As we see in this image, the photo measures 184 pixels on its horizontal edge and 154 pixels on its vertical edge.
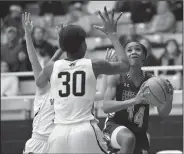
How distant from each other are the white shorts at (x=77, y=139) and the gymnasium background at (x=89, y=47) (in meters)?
4.60

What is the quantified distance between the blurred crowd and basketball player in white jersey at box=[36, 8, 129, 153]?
517cm

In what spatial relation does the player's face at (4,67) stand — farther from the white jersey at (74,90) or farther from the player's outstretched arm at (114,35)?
the player's outstretched arm at (114,35)

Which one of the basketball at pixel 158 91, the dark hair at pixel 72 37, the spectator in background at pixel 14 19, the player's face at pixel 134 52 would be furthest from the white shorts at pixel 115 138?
the spectator in background at pixel 14 19

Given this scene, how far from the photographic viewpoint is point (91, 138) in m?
4.10

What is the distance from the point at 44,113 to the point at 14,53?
493cm

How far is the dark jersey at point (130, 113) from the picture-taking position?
5.44 metres

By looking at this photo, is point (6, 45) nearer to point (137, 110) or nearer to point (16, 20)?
point (16, 20)

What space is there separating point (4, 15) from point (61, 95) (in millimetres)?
8931

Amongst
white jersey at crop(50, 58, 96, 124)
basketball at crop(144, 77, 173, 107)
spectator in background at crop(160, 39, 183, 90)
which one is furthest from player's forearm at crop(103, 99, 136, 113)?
spectator in background at crop(160, 39, 183, 90)

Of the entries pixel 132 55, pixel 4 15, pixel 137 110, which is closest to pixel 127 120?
pixel 137 110

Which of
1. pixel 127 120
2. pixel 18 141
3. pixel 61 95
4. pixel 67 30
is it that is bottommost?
pixel 18 141

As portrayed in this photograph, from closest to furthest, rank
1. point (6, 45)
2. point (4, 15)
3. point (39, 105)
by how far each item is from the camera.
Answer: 1. point (39, 105)
2. point (6, 45)
3. point (4, 15)

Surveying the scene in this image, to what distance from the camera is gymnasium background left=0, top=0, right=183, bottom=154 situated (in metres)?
8.77

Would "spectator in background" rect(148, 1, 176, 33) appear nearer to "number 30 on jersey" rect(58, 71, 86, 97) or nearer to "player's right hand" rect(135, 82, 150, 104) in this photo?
"player's right hand" rect(135, 82, 150, 104)
